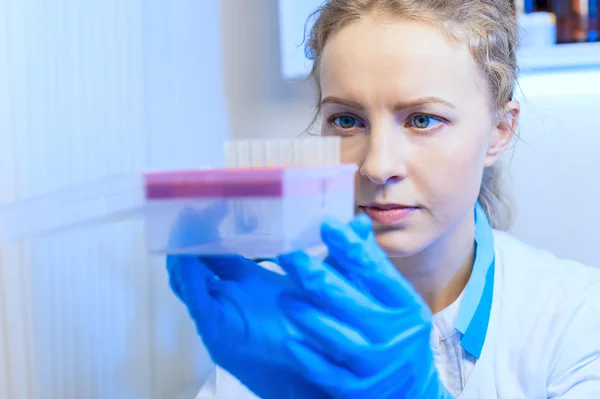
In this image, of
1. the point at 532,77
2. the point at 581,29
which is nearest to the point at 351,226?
the point at 532,77

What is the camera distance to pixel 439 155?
28.4 inches

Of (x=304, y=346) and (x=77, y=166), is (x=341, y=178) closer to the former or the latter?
(x=304, y=346)

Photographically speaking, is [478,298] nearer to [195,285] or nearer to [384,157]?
[384,157]

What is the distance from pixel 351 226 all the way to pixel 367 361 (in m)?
0.12

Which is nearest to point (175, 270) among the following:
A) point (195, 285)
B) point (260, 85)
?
point (195, 285)

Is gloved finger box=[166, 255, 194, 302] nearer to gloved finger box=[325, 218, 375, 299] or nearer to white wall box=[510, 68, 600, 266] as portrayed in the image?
gloved finger box=[325, 218, 375, 299]

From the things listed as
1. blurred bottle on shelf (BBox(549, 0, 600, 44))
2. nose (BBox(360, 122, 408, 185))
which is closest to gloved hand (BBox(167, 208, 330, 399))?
nose (BBox(360, 122, 408, 185))

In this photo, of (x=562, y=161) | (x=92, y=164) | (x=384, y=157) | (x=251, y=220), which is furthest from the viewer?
(x=562, y=161)

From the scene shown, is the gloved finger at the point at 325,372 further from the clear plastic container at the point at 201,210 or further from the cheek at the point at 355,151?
the cheek at the point at 355,151

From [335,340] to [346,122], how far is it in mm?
290

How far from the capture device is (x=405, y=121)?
72cm

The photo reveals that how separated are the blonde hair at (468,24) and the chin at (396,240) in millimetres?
205

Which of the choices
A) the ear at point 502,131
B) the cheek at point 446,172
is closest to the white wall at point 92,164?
the cheek at point 446,172

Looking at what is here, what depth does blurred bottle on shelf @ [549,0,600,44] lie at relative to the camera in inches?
45.8
